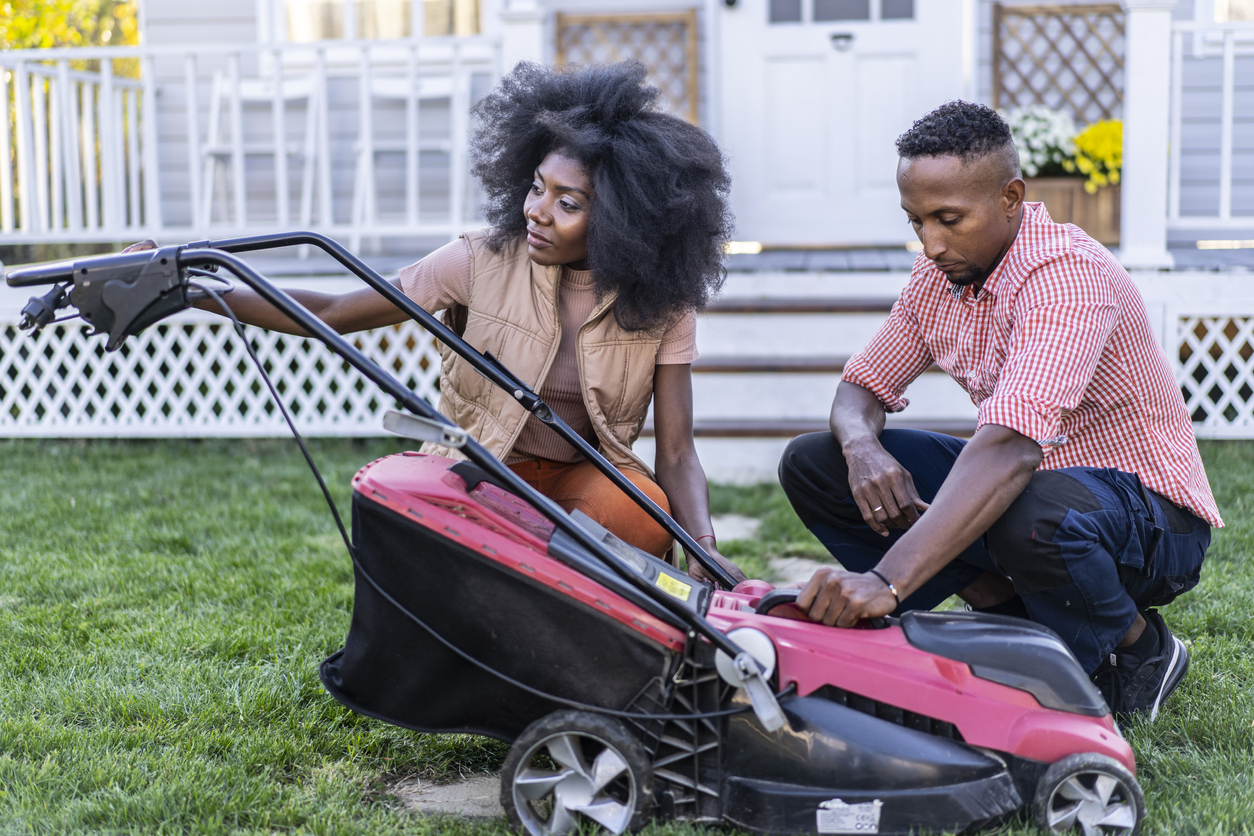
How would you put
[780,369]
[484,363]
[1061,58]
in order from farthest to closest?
[1061,58], [780,369], [484,363]

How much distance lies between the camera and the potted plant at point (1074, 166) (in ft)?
20.9

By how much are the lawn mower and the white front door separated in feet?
16.8

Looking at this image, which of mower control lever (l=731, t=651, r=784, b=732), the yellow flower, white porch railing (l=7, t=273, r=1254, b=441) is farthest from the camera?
the yellow flower

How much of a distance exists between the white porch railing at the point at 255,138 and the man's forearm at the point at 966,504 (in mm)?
4178

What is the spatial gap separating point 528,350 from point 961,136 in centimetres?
105

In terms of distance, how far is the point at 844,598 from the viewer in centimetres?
183

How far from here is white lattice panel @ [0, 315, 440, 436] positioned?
5.55m

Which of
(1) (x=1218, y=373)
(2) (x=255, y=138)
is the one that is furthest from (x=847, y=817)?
(2) (x=255, y=138)

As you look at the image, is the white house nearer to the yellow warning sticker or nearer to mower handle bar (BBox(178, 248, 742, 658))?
the yellow warning sticker

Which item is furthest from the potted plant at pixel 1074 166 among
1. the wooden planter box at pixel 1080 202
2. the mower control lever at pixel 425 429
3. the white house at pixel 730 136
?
the mower control lever at pixel 425 429

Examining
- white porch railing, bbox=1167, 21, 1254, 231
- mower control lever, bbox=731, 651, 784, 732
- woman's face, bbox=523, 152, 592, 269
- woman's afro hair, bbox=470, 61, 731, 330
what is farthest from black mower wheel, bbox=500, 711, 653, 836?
white porch railing, bbox=1167, 21, 1254, 231

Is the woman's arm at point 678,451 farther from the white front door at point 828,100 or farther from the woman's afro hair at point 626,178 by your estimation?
the white front door at point 828,100

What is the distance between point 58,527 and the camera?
4.07 meters

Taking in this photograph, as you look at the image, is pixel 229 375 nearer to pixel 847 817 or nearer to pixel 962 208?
pixel 962 208
